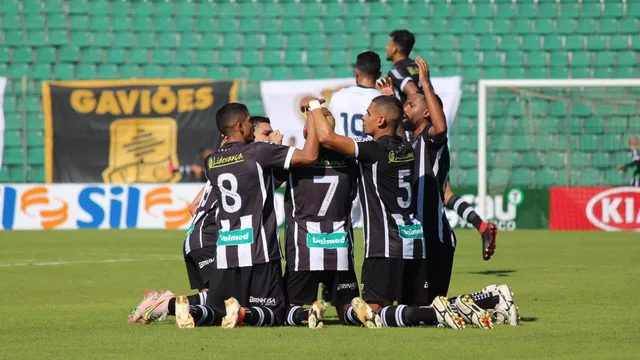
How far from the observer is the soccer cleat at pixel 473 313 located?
7250mm

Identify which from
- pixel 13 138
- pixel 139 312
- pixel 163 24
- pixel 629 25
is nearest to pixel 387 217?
pixel 139 312

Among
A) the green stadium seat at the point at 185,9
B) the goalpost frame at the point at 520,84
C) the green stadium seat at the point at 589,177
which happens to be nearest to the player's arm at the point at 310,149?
the goalpost frame at the point at 520,84

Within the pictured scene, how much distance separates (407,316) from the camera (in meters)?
7.39

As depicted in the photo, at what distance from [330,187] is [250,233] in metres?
0.62

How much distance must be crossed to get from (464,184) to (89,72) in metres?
7.99

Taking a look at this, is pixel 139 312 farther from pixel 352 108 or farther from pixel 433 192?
pixel 352 108

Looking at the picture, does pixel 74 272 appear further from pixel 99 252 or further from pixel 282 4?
pixel 282 4

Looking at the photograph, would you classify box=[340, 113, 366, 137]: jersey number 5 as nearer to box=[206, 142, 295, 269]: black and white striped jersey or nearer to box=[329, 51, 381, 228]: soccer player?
box=[329, 51, 381, 228]: soccer player

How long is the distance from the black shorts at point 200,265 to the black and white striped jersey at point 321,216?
98 cm

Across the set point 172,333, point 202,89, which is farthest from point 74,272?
point 202,89

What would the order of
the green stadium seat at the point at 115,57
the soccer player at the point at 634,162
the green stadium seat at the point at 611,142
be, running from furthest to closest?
the green stadium seat at the point at 115,57
the green stadium seat at the point at 611,142
the soccer player at the point at 634,162

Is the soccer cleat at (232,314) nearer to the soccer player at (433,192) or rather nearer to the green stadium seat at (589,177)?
the soccer player at (433,192)

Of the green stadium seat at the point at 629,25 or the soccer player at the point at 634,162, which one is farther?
the green stadium seat at the point at 629,25

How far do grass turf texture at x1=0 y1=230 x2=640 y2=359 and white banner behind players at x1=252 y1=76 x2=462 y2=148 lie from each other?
4.69 m
